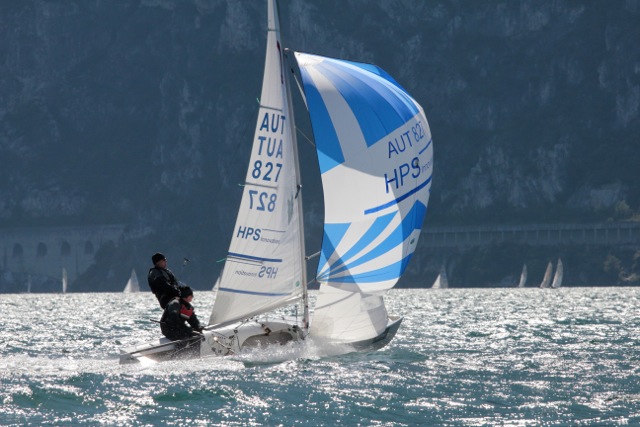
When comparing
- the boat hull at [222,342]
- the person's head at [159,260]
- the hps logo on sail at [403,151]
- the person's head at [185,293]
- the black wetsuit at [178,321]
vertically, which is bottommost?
the boat hull at [222,342]

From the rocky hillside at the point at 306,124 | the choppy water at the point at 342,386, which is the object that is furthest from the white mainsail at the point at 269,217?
the rocky hillside at the point at 306,124

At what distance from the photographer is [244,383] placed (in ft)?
80.6

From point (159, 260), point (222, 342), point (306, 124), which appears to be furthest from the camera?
point (306, 124)

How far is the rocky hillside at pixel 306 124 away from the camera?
543ft

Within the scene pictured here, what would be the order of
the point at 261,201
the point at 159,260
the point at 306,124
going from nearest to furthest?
the point at 159,260 → the point at 261,201 → the point at 306,124

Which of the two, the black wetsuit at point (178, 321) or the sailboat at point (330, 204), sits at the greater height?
the sailboat at point (330, 204)

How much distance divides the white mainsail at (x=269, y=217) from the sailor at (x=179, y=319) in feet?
3.54

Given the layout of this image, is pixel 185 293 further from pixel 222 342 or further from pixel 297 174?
pixel 297 174

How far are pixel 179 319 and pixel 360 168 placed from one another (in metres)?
4.74

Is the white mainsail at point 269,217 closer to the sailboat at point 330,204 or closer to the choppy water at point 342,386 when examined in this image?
the sailboat at point 330,204

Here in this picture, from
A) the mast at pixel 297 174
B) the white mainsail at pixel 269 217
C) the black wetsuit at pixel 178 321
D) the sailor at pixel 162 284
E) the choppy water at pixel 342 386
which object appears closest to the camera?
the choppy water at pixel 342 386

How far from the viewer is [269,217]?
27.6m

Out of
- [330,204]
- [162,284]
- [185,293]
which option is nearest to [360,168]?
[330,204]

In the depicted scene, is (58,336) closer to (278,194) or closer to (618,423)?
(278,194)
